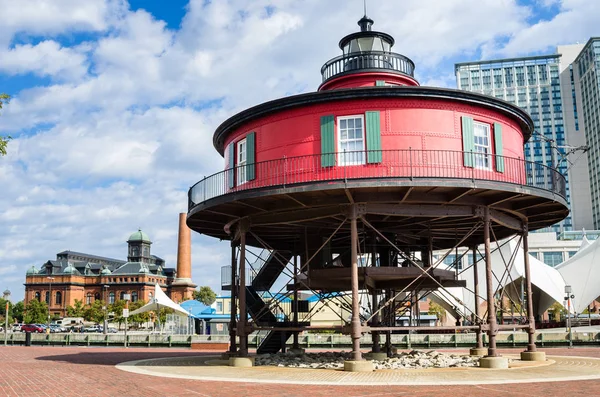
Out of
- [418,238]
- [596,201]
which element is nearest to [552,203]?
[418,238]

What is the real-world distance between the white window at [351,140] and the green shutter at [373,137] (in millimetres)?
197

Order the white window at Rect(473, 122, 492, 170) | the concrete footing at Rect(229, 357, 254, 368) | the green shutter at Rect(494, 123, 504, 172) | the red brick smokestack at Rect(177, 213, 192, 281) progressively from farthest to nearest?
the red brick smokestack at Rect(177, 213, 192, 281)
the concrete footing at Rect(229, 357, 254, 368)
the green shutter at Rect(494, 123, 504, 172)
the white window at Rect(473, 122, 492, 170)

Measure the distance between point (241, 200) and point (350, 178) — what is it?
142 inches

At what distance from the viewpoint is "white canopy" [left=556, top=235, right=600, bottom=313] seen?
56.2 m

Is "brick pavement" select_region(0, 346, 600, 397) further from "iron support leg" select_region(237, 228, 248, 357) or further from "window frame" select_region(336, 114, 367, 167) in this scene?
"window frame" select_region(336, 114, 367, 167)

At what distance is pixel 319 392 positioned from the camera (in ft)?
44.9

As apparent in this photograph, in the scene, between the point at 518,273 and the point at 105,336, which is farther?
the point at 518,273

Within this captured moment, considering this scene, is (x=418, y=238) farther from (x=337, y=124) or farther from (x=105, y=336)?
(x=105, y=336)

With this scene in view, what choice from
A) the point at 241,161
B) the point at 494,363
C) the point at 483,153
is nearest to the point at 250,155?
the point at 241,161

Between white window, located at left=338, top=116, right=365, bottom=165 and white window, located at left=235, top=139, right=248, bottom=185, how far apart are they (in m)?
3.68

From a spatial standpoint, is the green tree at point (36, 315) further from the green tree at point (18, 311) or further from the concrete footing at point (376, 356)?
the concrete footing at point (376, 356)

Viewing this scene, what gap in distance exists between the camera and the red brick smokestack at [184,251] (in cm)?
8760

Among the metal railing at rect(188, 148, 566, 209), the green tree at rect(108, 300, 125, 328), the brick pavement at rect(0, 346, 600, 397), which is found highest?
the metal railing at rect(188, 148, 566, 209)

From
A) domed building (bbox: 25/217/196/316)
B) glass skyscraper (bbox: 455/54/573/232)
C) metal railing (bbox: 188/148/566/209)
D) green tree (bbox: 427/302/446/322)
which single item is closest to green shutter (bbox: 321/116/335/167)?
metal railing (bbox: 188/148/566/209)
